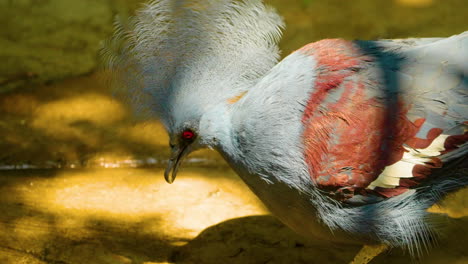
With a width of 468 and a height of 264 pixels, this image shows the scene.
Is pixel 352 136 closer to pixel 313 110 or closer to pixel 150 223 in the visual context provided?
pixel 313 110

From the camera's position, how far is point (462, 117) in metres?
2.92

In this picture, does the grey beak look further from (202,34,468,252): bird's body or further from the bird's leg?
the bird's leg

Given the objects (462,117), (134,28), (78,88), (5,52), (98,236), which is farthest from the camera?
(5,52)

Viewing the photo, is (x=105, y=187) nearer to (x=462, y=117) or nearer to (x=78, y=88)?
(x=78, y=88)

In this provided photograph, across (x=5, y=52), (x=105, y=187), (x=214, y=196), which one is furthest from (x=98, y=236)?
(x=5, y=52)

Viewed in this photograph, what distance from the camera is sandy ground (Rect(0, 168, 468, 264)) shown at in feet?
11.6

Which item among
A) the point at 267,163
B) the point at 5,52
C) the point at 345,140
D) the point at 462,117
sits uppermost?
the point at 462,117

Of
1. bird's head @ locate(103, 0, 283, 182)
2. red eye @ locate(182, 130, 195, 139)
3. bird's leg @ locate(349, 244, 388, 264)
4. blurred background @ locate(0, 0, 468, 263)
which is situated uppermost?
bird's head @ locate(103, 0, 283, 182)

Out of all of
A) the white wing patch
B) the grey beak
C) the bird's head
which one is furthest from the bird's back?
the grey beak

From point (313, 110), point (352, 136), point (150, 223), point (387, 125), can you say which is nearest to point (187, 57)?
point (313, 110)

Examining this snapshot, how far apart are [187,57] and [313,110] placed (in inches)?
27.2

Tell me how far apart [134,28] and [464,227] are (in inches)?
87.8

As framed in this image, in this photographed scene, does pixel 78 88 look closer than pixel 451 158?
No

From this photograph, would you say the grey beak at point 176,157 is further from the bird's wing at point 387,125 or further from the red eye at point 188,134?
the bird's wing at point 387,125
